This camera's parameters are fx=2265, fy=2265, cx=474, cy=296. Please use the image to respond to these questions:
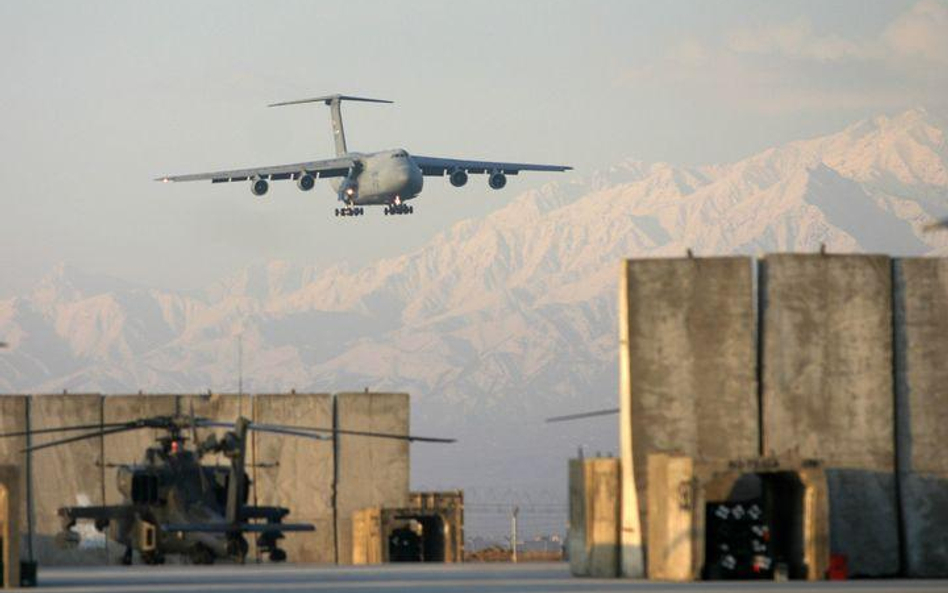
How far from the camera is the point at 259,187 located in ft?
315

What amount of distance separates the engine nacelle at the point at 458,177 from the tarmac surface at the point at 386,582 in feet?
178

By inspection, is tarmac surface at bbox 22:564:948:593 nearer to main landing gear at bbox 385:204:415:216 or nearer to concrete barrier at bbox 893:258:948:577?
concrete barrier at bbox 893:258:948:577

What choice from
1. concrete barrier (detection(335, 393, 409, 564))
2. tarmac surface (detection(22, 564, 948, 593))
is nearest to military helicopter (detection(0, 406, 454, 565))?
tarmac surface (detection(22, 564, 948, 593))

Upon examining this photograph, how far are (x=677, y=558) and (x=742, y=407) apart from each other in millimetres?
2998

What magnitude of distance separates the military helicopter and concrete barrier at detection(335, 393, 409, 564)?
404 inches

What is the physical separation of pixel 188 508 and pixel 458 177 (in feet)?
180

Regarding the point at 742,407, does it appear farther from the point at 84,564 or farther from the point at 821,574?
the point at 84,564

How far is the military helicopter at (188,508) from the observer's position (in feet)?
139

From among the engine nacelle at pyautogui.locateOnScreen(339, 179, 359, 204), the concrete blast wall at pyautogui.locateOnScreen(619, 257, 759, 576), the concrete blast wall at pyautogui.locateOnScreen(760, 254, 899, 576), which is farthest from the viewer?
the engine nacelle at pyautogui.locateOnScreen(339, 179, 359, 204)

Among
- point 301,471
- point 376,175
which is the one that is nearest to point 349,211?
→ point 376,175

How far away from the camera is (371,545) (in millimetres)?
Answer: 52969

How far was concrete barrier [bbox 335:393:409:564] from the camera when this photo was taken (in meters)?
55.4

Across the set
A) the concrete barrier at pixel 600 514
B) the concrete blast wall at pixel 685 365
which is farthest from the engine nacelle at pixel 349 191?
the concrete blast wall at pixel 685 365

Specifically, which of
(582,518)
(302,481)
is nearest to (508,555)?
(302,481)
